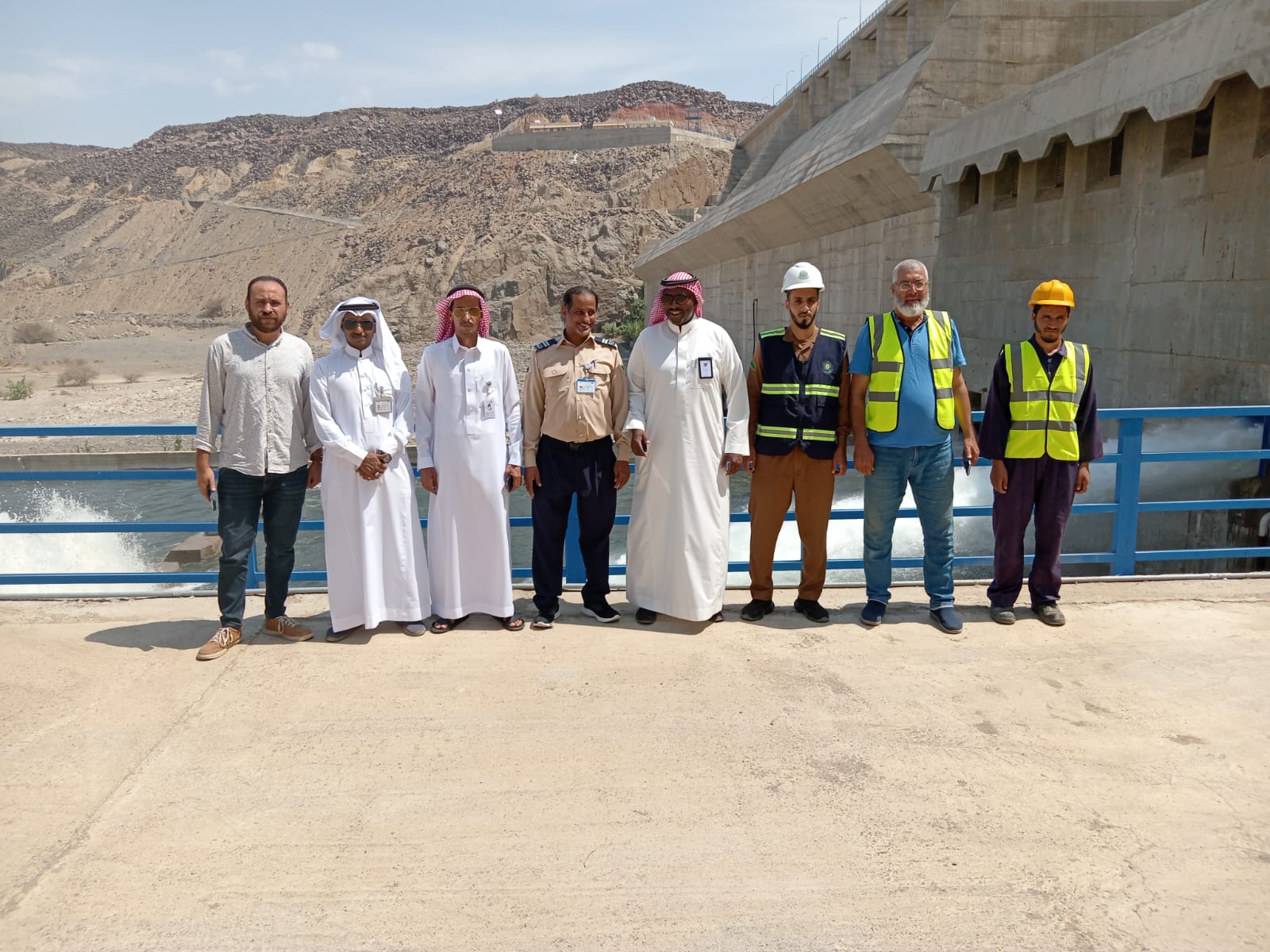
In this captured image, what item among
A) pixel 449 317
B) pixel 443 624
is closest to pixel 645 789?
pixel 443 624

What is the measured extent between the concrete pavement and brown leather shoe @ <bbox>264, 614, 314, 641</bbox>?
10 centimetres

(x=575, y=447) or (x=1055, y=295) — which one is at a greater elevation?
(x=1055, y=295)

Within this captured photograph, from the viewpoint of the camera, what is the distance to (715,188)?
51.3m

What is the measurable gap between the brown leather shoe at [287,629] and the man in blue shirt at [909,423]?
2828 mm

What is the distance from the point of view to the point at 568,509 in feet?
15.7

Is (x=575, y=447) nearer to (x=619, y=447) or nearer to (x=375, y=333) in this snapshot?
(x=619, y=447)

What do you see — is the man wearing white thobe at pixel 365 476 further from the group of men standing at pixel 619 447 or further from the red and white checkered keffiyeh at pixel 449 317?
the red and white checkered keffiyeh at pixel 449 317

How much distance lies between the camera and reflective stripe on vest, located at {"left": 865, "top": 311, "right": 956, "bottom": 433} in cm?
457

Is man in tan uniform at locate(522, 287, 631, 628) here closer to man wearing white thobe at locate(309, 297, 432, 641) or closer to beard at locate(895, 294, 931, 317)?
man wearing white thobe at locate(309, 297, 432, 641)

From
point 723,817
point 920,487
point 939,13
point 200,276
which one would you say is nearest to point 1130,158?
Answer: point 920,487

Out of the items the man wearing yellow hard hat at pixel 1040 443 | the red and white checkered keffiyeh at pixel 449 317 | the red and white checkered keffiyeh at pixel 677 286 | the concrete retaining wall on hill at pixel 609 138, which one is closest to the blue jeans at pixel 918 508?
the man wearing yellow hard hat at pixel 1040 443

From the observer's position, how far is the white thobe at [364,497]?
14.6 feet

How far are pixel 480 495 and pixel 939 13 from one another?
934 inches

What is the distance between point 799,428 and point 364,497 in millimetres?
2157
